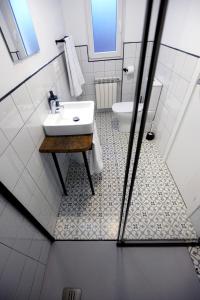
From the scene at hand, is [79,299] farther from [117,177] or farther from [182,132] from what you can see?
[182,132]

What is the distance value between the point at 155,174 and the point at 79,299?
1334 mm

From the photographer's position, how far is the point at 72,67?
6.61ft

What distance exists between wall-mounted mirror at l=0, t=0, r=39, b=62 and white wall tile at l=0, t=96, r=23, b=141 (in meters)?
0.30

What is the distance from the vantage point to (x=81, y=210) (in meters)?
1.58

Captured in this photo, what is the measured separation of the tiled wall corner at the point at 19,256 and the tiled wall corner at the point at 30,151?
11 cm

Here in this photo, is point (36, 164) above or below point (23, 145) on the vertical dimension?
below

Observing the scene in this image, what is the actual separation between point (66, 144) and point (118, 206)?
832 millimetres

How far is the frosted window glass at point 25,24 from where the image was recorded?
0.96 meters

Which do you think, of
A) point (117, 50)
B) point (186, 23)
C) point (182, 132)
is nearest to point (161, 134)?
point (182, 132)

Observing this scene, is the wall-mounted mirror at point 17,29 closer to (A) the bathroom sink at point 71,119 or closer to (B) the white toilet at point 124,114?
(A) the bathroom sink at point 71,119

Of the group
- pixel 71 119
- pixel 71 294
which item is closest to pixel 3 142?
pixel 71 119

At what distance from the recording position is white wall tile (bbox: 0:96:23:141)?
2.66ft

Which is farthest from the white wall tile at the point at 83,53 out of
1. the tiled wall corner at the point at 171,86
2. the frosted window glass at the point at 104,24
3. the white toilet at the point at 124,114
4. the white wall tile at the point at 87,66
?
the tiled wall corner at the point at 171,86

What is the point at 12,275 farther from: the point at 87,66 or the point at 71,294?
the point at 87,66
